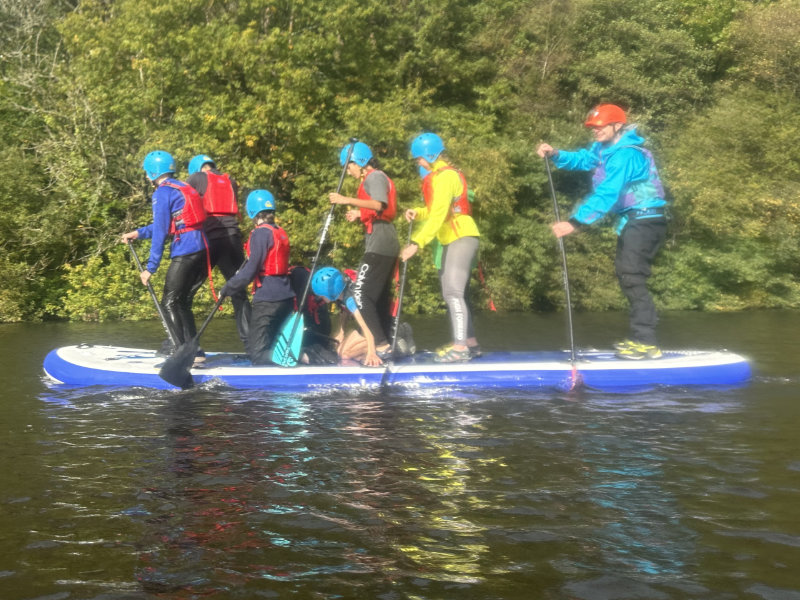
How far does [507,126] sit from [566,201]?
136 inches

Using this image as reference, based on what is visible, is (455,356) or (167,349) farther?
(167,349)

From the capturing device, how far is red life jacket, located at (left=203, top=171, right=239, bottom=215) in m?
10.7

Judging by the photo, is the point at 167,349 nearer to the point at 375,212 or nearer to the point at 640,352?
the point at 375,212

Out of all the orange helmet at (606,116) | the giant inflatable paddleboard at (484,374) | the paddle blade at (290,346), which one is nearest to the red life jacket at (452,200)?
the orange helmet at (606,116)

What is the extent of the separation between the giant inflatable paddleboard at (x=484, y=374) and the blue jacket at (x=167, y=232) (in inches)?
47.9

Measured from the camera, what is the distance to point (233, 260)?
36.3 ft

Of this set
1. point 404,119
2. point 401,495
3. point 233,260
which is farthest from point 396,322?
point 404,119

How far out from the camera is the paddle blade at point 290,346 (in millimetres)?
10023

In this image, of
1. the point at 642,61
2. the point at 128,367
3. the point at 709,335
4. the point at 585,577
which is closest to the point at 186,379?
the point at 128,367

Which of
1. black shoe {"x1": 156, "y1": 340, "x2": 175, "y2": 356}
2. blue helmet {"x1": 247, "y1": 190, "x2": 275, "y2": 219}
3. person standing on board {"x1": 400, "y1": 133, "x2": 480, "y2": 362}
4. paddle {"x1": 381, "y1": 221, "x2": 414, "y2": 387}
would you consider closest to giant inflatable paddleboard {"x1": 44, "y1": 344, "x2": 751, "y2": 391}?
paddle {"x1": 381, "y1": 221, "x2": 414, "y2": 387}

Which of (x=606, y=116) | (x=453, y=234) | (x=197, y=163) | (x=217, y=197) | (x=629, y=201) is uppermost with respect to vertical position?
(x=606, y=116)

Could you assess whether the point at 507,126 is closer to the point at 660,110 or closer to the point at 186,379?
the point at 660,110

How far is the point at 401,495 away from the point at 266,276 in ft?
15.2

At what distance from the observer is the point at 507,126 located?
3375 centimetres
